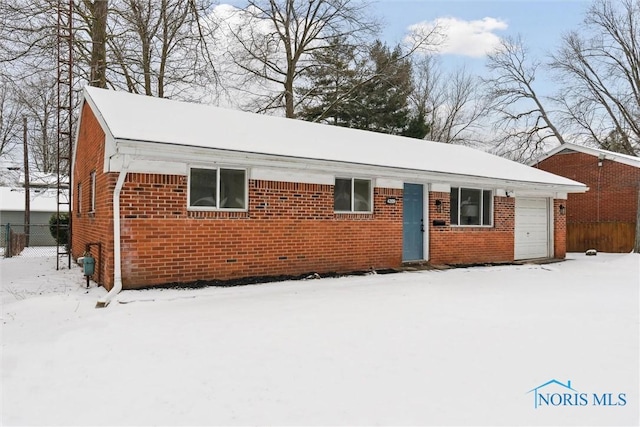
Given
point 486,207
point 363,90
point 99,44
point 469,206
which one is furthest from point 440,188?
point 363,90

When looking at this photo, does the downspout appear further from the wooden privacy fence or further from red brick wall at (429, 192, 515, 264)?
the wooden privacy fence

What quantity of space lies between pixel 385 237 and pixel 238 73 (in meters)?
16.8

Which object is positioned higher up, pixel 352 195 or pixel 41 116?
pixel 41 116

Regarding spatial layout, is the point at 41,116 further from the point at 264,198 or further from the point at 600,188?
the point at 600,188

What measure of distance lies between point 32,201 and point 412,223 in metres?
26.7

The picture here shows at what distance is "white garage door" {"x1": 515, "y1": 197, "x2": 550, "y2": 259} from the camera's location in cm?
1380

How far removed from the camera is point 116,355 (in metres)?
4.39

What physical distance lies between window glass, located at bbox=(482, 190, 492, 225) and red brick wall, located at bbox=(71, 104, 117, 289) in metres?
10.1

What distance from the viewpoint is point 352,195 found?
10141 millimetres

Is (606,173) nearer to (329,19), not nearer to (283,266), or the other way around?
(329,19)

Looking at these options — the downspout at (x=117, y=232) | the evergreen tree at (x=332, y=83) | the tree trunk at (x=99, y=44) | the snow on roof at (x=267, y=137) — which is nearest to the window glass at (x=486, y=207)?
the snow on roof at (x=267, y=137)

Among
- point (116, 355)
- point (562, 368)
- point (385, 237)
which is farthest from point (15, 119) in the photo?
point (562, 368)

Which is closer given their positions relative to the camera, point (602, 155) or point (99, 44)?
point (99, 44)

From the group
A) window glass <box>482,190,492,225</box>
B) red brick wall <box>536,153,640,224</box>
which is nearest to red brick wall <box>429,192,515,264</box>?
window glass <box>482,190,492,225</box>
